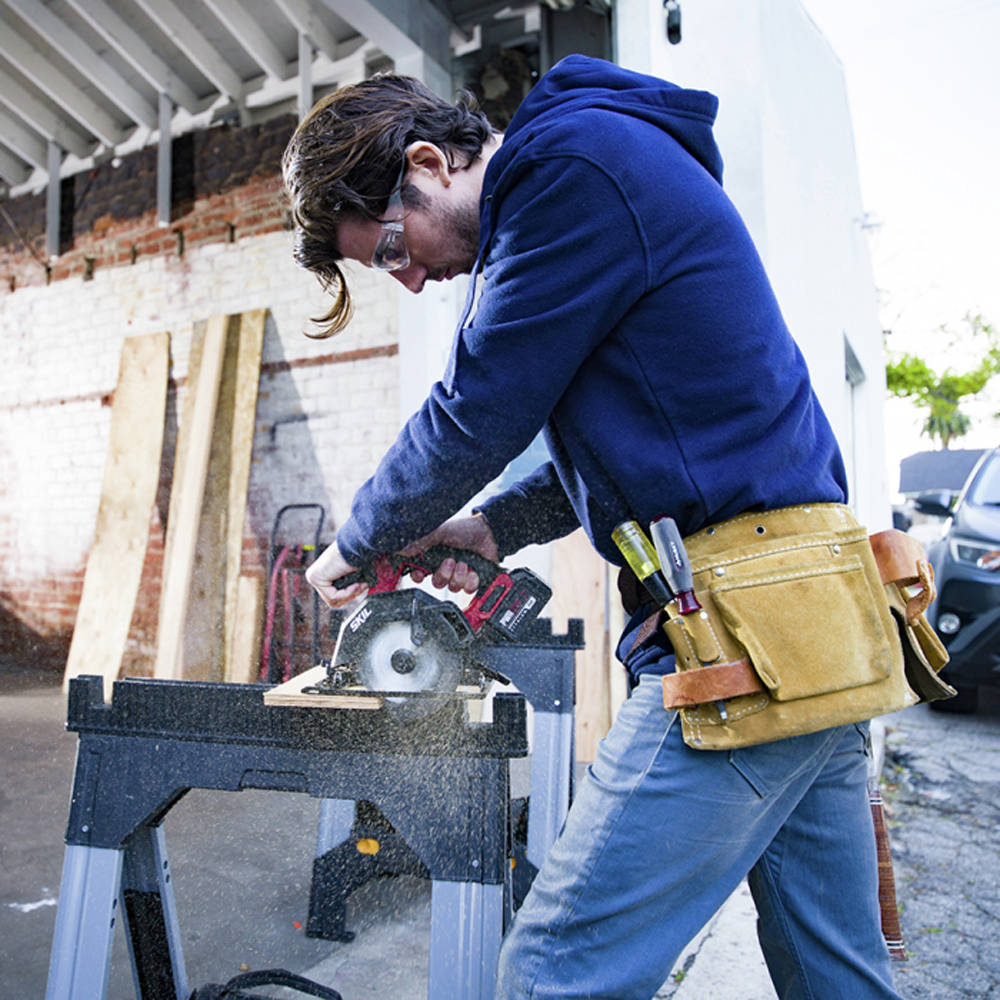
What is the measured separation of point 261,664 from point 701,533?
439 cm

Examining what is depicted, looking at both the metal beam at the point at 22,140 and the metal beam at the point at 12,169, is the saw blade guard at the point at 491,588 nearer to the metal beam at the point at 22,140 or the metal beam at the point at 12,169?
the metal beam at the point at 22,140

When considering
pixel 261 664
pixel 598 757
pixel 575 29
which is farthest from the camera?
pixel 261 664

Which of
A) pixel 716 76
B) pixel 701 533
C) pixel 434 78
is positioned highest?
pixel 434 78

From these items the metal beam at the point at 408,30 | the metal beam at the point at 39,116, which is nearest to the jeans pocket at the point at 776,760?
the metal beam at the point at 408,30

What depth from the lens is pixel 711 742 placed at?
991mm

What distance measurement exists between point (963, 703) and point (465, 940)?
208 inches

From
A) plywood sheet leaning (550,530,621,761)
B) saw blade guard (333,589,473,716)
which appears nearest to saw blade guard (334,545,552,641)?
saw blade guard (333,589,473,716)

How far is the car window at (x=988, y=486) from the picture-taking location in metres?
5.27

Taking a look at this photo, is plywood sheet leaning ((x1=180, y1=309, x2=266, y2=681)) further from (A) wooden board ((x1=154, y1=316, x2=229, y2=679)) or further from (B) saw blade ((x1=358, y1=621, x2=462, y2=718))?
(B) saw blade ((x1=358, y1=621, x2=462, y2=718))

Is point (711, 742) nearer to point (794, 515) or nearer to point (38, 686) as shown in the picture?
point (794, 515)

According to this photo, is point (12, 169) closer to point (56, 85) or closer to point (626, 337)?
point (56, 85)

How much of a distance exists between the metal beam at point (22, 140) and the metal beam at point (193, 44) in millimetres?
1793

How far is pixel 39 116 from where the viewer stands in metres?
6.07

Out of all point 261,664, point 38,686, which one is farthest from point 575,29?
point 38,686
